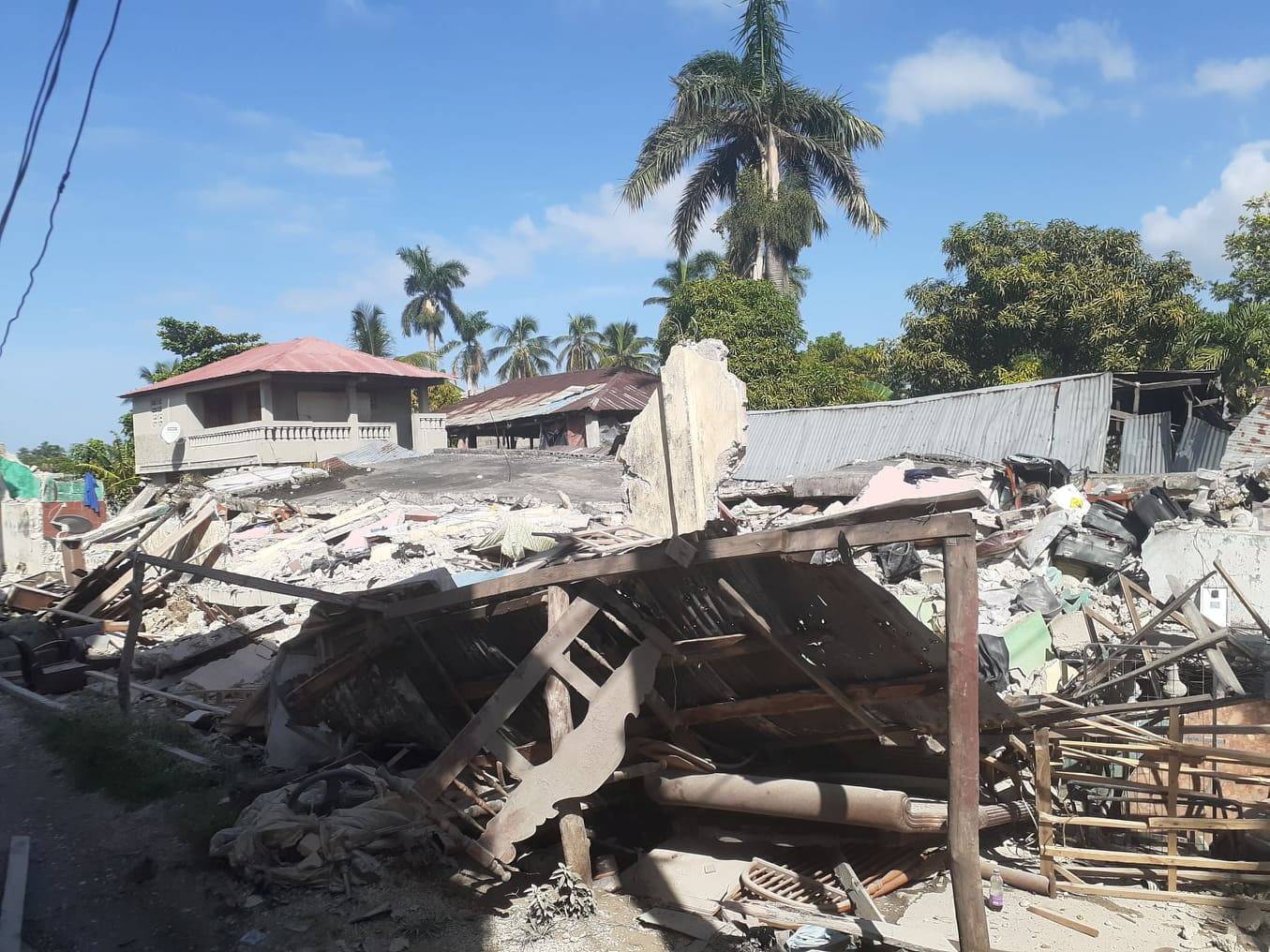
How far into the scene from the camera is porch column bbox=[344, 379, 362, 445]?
77.5 ft

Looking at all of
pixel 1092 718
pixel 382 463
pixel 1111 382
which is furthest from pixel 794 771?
pixel 382 463

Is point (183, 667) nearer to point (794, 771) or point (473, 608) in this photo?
point (473, 608)

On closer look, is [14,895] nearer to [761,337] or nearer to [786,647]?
[786,647]

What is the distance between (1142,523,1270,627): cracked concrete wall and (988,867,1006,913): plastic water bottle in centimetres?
594

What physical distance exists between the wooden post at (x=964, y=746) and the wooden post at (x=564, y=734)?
6.37ft

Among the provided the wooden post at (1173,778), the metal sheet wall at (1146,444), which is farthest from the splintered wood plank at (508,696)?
the metal sheet wall at (1146,444)

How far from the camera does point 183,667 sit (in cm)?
889

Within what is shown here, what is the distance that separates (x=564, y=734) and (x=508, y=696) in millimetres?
344

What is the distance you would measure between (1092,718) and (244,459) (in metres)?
21.6

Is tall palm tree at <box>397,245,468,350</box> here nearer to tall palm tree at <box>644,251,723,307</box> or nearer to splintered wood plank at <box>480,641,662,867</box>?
tall palm tree at <box>644,251,723,307</box>

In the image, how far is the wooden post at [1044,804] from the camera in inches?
189

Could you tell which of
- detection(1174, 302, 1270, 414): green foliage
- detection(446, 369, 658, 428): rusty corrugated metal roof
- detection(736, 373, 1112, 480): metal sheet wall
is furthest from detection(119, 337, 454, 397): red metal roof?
detection(1174, 302, 1270, 414): green foliage

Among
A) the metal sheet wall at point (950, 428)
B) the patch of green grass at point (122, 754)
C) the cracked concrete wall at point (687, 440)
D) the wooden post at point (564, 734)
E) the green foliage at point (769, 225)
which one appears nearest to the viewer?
the cracked concrete wall at point (687, 440)

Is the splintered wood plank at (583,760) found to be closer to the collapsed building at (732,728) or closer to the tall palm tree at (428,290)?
the collapsed building at (732,728)
